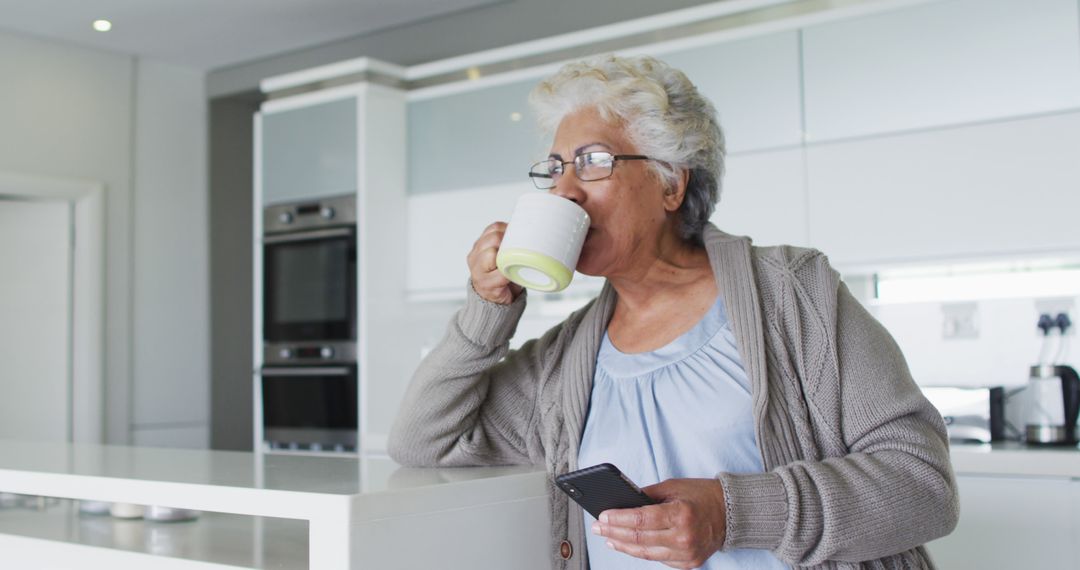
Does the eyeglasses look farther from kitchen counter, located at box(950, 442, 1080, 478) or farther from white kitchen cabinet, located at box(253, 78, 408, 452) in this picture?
white kitchen cabinet, located at box(253, 78, 408, 452)

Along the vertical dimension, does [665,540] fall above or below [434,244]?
below

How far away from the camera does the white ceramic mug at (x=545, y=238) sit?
3.74 feet

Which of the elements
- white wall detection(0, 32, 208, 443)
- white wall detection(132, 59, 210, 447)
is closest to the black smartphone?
white wall detection(0, 32, 208, 443)

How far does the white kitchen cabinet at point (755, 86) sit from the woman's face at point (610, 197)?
184 centimetres

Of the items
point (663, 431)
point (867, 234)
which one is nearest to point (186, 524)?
point (663, 431)

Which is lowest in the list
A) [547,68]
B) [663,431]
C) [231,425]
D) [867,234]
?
[231,425]

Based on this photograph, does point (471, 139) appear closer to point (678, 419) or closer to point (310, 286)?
point (310, 286)

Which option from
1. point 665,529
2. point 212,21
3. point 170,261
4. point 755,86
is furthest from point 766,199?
point 170,261

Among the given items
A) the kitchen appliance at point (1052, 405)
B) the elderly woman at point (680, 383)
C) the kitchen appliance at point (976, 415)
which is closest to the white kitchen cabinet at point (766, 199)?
the kitchen appliance at point (976, 415)

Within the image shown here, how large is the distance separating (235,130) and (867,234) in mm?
3193

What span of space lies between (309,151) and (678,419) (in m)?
3.02

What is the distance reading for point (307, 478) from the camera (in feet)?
3.61

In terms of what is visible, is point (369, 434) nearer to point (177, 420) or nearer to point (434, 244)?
point (434, 244)

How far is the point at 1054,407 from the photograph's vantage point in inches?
104
